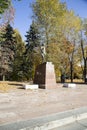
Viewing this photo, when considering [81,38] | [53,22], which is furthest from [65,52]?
[53,22]

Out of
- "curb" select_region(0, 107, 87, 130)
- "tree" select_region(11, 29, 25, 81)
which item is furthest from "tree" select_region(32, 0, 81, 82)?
"curb" select_region(0, 107, 87, 130)

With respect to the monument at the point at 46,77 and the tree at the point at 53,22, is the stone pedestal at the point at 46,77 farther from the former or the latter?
the tree at the point at 53,22

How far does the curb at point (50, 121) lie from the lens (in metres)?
6.50

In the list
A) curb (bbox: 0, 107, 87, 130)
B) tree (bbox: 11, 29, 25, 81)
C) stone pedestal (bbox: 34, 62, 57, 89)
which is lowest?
curb (bbox: 0, 107, 87, 130)

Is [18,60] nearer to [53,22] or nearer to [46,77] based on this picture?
[53,22]

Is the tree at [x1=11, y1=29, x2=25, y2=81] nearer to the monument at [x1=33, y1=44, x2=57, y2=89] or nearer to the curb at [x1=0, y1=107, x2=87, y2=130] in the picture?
the monument at [x1=33, y1=44, x2=57, y2=89]

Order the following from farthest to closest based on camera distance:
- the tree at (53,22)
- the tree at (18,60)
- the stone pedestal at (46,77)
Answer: the tree at (18,60) → the tree at (53,22) → the stone pedestal at (46,77)

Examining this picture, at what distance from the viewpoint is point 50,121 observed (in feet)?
23.1

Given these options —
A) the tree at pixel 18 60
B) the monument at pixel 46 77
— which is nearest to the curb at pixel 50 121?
the monument at pixel 46 77

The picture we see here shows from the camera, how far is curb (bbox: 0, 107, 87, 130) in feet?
21.3

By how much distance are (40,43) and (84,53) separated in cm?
795

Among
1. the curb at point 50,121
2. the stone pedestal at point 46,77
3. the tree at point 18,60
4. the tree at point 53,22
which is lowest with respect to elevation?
the curb at point 50,121

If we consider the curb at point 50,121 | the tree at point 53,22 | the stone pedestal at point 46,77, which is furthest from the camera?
the tree at point 53,22

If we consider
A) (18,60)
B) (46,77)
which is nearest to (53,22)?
(18,60)
